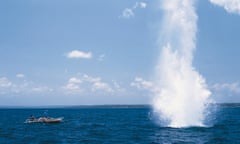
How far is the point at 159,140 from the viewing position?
57062 millimetres

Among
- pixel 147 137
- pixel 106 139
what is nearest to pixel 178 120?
pixel 147 137

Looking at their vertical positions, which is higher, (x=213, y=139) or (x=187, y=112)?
(x=187, y=112)

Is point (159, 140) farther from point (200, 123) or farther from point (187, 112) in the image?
point (200, 123)

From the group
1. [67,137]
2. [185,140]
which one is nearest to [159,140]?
[185,140]

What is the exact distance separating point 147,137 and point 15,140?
75.2 feet

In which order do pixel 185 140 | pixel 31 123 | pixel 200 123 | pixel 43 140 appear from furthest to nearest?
pixel 31 123
pixel 200 123
pixel 43 140
pixel 185 140

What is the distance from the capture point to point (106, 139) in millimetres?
59875

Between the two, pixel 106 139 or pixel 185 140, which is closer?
pixel 185 140

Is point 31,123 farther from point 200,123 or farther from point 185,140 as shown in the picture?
point 185,140

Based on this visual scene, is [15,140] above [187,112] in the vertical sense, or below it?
below

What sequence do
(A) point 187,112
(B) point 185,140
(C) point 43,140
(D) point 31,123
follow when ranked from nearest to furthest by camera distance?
(B) point 185,140 < (C) point 43,140 < (A) point 187,112 < (D) point 31,123

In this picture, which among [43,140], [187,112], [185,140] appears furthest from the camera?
[187,112]

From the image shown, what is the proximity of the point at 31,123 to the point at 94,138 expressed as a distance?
153ft

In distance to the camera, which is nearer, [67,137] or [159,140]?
[159,140]
